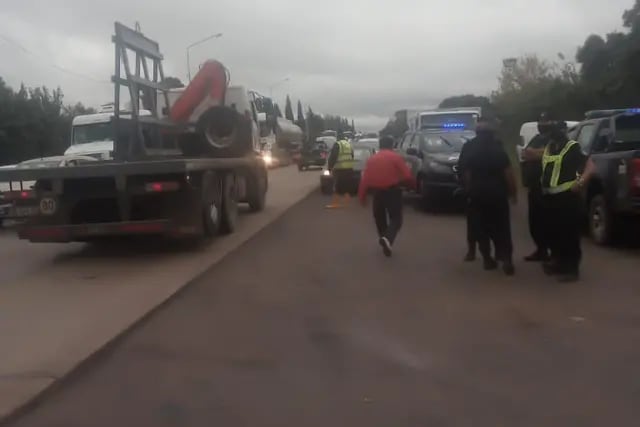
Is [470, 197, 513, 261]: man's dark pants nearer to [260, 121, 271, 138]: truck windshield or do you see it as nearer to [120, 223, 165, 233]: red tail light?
[120, 223, 165, 233]: red tail light

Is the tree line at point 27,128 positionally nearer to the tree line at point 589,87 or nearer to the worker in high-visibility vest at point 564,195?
the tree line at point 589,87

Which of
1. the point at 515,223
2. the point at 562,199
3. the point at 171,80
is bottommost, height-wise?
the point at 515,223

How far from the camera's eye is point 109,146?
72.1ft

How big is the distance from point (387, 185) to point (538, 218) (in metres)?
2.13

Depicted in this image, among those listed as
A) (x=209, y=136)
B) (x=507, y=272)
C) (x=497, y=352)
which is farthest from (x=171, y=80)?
(x=497, y=352)

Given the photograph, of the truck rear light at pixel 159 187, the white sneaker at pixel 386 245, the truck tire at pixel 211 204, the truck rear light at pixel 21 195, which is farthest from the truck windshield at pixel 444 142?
the truck rear light at pixel 21 195

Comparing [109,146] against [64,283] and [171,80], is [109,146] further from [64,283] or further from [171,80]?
[64,283]

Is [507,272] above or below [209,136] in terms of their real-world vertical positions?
below

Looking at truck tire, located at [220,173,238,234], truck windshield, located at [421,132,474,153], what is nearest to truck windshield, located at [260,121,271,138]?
truck windshield, located at [421,132,474,153]

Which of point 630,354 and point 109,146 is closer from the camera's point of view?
point 630,354

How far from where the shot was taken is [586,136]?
12.6 m

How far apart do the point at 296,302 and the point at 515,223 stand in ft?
23.5

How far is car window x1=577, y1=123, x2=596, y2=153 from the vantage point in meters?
12.3

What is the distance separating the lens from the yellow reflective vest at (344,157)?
847 inches
